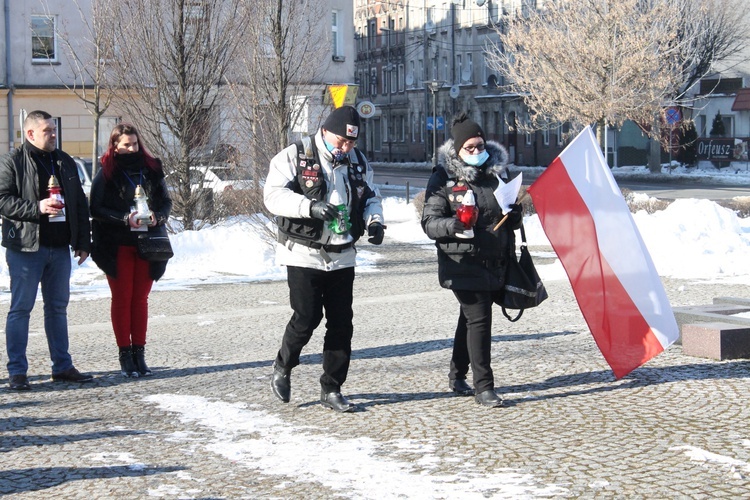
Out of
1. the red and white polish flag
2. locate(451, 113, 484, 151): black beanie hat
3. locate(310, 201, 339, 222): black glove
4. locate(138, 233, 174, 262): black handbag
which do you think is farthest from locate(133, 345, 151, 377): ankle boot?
the red and white polish flag

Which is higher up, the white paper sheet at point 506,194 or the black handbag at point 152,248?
the white paper sheet at point 506,194

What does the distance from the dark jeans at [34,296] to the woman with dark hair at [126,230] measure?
1.06ft

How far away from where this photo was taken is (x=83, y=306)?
480 inches

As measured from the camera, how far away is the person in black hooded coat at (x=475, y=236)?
6703mm

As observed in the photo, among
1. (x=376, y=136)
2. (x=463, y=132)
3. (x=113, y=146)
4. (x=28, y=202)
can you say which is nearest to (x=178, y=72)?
(x=113, y=146)

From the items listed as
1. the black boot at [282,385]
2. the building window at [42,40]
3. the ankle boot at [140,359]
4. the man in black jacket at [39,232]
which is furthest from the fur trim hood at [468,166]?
the building window at [42,40]

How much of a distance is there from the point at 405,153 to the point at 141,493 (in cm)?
7408

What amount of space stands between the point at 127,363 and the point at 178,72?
448 inches

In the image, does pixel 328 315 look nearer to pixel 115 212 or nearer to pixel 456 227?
pixel 456 227

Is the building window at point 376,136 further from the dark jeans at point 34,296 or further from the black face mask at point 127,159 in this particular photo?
the dark jeans at point 34,296

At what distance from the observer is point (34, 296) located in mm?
7723

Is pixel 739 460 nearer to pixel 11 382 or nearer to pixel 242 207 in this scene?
pixel 11 382

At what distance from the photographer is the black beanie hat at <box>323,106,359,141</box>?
259 inches

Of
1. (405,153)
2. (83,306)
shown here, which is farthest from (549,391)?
(405,153)
